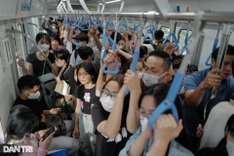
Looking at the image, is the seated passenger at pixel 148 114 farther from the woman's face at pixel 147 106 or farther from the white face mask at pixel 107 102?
the white face mask at pixel 107 102

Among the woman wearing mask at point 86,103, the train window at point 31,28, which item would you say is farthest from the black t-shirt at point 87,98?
the train window at point 31,28

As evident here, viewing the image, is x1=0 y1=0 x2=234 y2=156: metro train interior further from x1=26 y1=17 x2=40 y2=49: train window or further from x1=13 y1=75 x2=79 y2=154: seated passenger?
x1=26 y1=17 x2=40 y2=49: train window

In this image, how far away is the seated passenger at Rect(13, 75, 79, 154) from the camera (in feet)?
6.78

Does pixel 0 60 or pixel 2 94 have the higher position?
pixel 0 60

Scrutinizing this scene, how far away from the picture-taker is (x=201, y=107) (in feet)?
5.17

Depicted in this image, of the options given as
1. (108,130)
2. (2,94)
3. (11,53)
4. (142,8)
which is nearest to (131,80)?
(108,130)

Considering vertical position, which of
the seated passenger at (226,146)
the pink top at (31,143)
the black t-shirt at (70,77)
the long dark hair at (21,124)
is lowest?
the pink top at (31,143)

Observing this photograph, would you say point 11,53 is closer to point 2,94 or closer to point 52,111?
point 2,94

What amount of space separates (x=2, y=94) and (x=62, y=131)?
85 centimetres

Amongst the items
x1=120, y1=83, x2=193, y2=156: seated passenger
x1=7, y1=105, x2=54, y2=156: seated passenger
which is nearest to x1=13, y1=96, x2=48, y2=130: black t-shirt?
x1=7, y1=105, x2=54, y2=156: seated passenger

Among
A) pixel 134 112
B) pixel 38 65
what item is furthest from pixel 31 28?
pixel 134 112

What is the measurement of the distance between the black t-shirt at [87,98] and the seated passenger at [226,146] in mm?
1194

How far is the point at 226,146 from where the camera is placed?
99 cm

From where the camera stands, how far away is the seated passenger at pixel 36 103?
2066 mm
